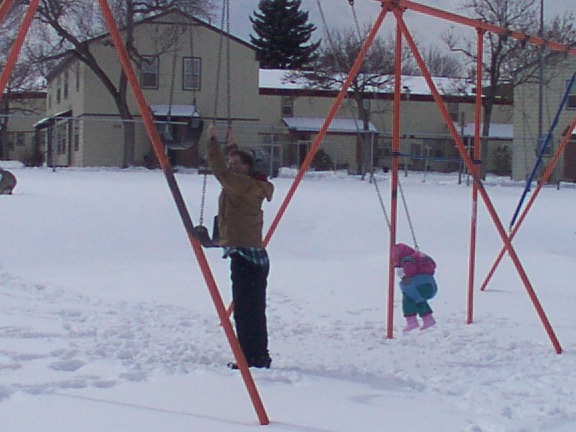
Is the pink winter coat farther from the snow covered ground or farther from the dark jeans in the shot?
the dark jeans

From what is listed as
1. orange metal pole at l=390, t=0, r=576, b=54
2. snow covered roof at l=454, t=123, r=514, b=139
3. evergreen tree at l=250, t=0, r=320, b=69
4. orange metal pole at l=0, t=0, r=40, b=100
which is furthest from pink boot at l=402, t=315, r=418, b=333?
evergreen tree at l=250, t=0, r=320, b=69

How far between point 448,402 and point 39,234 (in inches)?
351

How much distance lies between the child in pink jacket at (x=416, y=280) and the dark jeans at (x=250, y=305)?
6.15 ft

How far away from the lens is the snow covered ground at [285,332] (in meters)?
4.97

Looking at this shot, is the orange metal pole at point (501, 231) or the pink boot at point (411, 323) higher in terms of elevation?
the orange metal pole at point (501, 231)

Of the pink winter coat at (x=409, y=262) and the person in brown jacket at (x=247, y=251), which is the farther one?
the pink winter coat at (x=409, y=262)

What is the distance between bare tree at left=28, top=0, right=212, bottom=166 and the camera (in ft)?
107

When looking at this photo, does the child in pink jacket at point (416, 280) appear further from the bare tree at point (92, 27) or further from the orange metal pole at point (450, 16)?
the bare tree at point (92, 27)

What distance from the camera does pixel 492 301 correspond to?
9.48 metres

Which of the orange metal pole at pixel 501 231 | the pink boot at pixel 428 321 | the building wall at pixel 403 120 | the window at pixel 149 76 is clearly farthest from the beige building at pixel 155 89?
the pink boot at pixel 428 321

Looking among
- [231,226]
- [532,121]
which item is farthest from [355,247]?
[532,121]

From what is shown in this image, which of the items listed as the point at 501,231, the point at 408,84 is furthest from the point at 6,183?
the point at 408,84

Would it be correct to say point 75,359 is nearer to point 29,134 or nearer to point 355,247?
point 355,247

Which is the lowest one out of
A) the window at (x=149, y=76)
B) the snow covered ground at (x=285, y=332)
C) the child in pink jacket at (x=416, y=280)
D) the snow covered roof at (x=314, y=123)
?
the snow covered ground at (x=285, y=332)
